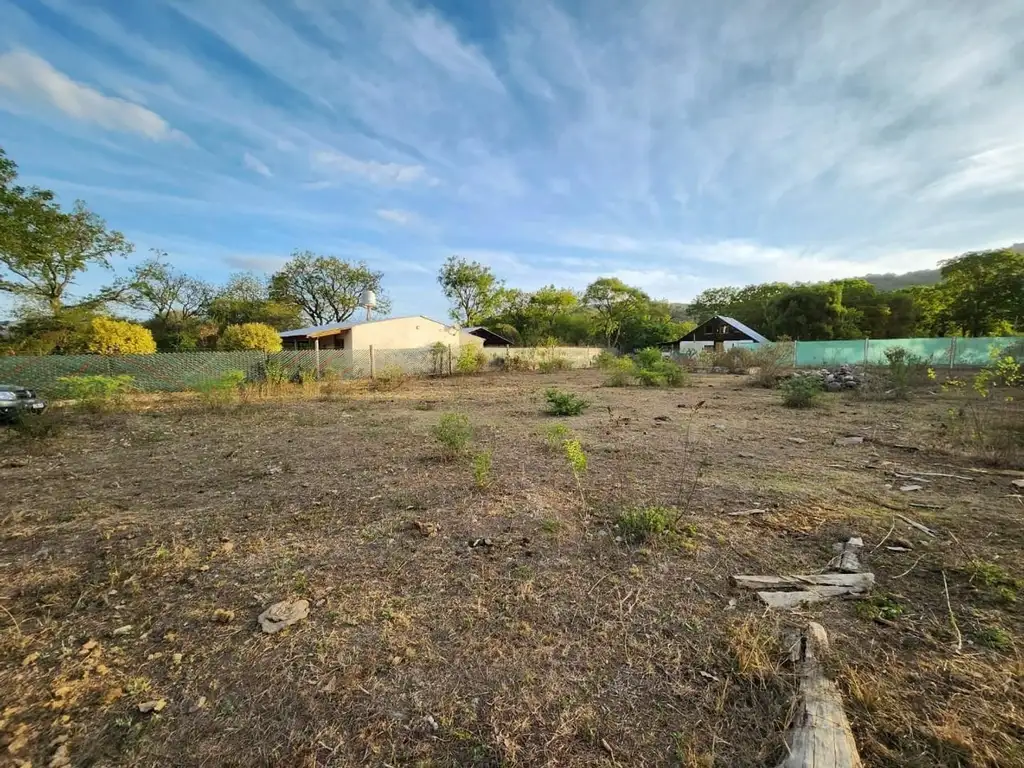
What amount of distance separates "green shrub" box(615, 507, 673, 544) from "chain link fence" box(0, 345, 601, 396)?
31.2 feet

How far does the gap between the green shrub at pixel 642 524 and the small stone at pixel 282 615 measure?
6.29 feet

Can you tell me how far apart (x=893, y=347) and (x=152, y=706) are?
81.6 feet

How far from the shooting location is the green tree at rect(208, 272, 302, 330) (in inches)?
1164

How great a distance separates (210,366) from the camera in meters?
13.4

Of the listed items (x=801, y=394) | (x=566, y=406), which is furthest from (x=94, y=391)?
(x=801, y=394)

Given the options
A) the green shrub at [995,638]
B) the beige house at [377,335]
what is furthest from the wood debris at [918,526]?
the beige house at [377,335]

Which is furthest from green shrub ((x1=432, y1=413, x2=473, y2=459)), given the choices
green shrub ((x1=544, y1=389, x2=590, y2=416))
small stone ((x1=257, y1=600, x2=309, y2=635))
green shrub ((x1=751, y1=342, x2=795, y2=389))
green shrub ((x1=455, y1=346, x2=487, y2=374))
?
green shrub ((x1=455, y1=346, x2=487, y2=374))

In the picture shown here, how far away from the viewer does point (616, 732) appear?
1445 millimetres

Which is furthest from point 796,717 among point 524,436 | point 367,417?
point 367,417

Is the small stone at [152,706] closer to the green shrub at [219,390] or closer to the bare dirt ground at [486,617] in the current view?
the bare dirt ground at [486,617]

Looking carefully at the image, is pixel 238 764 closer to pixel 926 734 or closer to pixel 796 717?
pixel 796 717

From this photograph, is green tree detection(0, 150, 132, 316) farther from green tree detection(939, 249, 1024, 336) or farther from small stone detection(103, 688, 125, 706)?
green tree detection(939, 249, 1024, 336)

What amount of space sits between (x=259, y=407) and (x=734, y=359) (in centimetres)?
1827

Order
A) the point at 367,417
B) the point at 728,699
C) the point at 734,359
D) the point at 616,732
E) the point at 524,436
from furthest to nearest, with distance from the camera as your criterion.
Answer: the point at 734,359
the point at 367,417
the point at 524,436
the point at 728,699
the point at 616,732
